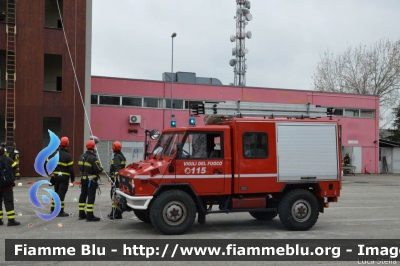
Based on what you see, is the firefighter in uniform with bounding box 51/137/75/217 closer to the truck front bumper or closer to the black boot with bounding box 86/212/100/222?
the black boot with bounding box 86/212/100/222

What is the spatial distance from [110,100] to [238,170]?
21.7 meters

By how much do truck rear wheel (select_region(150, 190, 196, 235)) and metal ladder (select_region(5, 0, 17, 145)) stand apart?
1737 centimetres

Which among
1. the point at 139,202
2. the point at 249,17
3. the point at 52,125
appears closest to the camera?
the point at 139,202

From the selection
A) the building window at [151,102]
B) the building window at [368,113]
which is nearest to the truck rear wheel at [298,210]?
the building window at [151,102]

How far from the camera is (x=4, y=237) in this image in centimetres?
914

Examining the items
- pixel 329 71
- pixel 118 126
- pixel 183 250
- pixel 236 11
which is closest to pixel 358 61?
pixel 329 71

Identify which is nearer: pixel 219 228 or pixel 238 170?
pixel 238 170

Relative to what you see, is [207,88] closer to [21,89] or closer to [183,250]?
[21,89]

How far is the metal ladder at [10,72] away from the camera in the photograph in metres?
24.3

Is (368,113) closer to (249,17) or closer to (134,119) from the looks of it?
(249,17)

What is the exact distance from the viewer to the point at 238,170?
32.4ft

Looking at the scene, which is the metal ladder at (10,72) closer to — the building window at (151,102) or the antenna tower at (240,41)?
the building window at (151,102)

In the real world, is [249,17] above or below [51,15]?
above

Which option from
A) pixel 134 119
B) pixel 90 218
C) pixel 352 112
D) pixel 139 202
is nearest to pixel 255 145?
pixel 139 202
